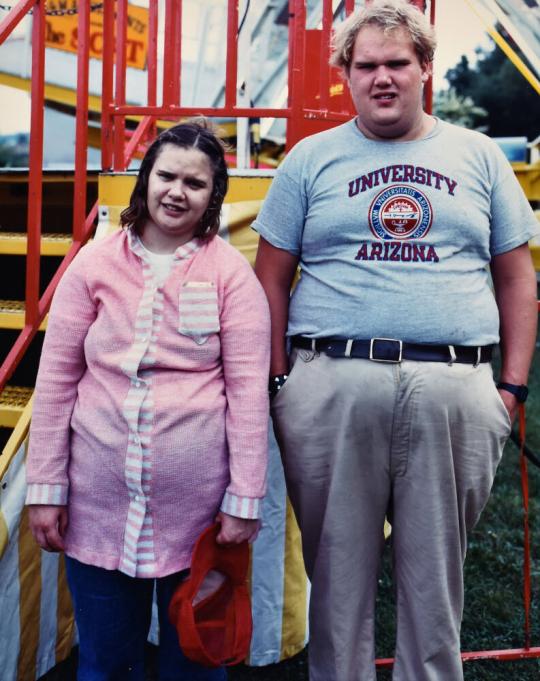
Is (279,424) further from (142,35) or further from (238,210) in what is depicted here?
(142,35)

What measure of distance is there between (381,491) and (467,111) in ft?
59.6

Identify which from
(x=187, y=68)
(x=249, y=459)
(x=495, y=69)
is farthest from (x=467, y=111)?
(x=249, y=459)

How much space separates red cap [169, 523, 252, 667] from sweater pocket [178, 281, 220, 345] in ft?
1.54

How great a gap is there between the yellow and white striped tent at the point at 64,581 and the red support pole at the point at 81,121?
29 centimetres

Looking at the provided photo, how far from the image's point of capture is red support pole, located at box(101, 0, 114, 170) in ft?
8.89

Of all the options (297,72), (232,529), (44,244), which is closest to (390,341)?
(232,529)

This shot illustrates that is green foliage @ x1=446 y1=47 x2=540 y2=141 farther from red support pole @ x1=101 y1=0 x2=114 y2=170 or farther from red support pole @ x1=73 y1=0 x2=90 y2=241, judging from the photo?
red support pole @ x1=73 y1=0 x2=90 y2=241

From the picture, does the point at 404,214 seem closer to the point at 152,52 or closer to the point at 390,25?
the point at 390,25

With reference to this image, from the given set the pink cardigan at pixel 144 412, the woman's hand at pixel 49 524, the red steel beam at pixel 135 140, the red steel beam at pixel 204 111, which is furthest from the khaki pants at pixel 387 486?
the red steel beam at pixel 135 140

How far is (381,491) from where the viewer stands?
196 centimetres

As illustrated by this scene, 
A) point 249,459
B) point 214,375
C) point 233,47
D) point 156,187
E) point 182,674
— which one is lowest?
point 182,674

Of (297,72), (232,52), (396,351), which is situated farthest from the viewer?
(232,52)

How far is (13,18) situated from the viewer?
2.47 meters

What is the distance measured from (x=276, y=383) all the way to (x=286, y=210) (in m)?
0.47
